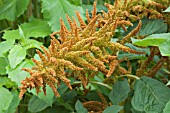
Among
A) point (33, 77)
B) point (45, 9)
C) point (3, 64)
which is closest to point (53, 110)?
point (3, 64)

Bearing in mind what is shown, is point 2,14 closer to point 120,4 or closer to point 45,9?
point 45,9

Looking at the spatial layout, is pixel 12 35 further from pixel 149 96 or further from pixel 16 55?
pixel 149 96

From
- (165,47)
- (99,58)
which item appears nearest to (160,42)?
(165,47)

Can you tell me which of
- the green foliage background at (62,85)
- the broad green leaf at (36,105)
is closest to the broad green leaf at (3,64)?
the green foliage background at (62,85)

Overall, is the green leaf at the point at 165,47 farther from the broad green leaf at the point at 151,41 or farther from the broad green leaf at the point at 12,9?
the broad green leaf at the point at 12,9

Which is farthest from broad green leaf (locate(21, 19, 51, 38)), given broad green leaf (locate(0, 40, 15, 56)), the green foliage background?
broad green leaf (locate(0, 40, 15, 56))

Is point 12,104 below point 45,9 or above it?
below
